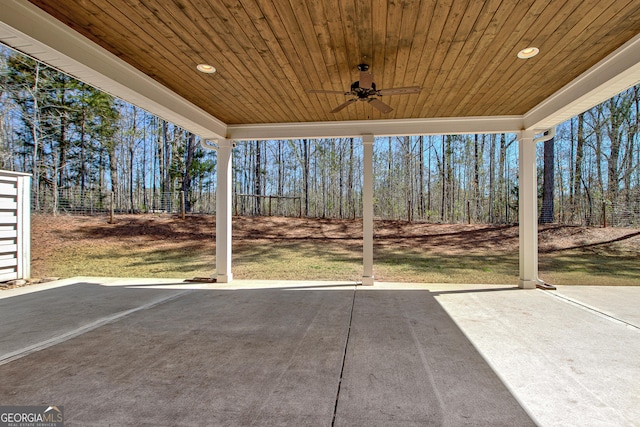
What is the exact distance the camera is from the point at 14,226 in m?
5.18

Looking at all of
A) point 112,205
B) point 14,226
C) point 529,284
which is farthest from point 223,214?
point 112,205

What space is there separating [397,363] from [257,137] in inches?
166

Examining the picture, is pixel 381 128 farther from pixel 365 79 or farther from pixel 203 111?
pixel 203 111

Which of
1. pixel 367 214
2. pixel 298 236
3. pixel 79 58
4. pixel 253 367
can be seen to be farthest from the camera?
pixel 298 236

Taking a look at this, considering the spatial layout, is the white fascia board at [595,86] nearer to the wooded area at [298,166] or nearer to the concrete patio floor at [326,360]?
the concrete patio floor at [326,360]

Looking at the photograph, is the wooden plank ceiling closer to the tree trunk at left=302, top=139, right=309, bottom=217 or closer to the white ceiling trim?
the white ceiling trim

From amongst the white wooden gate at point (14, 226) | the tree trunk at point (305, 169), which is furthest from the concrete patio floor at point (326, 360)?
the tree trunk at point (305, 169)

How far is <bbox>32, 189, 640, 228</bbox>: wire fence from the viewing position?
893 centimetres

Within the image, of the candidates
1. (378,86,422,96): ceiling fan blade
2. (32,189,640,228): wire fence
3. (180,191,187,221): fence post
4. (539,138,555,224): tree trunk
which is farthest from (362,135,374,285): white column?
(180,191,187,221): fence post

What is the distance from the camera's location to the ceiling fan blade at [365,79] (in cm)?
296

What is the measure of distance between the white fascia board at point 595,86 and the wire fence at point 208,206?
684cm

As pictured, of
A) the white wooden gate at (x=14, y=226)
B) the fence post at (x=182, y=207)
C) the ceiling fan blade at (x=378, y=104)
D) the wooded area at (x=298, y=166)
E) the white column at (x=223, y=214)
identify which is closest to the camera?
the ceiling fan blade at (x=378, y=104)

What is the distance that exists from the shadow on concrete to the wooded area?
26.2 ft

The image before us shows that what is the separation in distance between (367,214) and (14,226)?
18.5 feet
